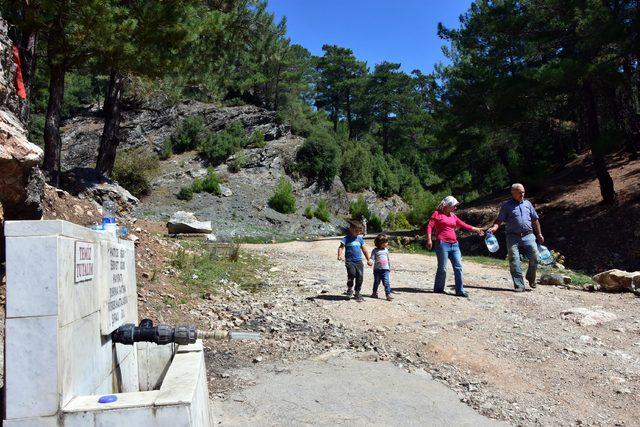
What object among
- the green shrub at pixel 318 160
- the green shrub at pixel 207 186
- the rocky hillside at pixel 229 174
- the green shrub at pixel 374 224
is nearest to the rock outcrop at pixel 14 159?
the rocky hillside at pixel 229 174

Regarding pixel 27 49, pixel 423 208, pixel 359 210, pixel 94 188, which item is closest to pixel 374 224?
pixel 359 210

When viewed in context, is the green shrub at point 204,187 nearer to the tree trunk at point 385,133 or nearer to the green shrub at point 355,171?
the green shrub at point 355,171

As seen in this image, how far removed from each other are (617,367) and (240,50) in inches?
701

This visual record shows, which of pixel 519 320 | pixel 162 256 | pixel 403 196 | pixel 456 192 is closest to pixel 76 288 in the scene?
pixel 519 320

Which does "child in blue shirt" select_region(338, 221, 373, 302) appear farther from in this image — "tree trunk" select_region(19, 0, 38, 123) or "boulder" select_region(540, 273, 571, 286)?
"tree trunk" select_region(19, 0, 38, 123)

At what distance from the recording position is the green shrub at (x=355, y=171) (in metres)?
46.9

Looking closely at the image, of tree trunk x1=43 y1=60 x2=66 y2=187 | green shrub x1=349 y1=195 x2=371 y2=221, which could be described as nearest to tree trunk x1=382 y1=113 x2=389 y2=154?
green shrub x1=349 y1=195 x2=371 y2=221

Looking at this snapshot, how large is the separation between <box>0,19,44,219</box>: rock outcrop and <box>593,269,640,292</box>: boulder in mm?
9738

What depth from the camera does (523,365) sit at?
20.4ft

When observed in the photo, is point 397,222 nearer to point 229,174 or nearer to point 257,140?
point 257,140

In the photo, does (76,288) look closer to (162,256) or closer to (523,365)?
(523,365)

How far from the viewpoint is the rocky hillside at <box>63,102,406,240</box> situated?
1197 inches

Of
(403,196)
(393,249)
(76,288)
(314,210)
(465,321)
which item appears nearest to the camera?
(76,288)

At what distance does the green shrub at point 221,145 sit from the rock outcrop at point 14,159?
29.8m
